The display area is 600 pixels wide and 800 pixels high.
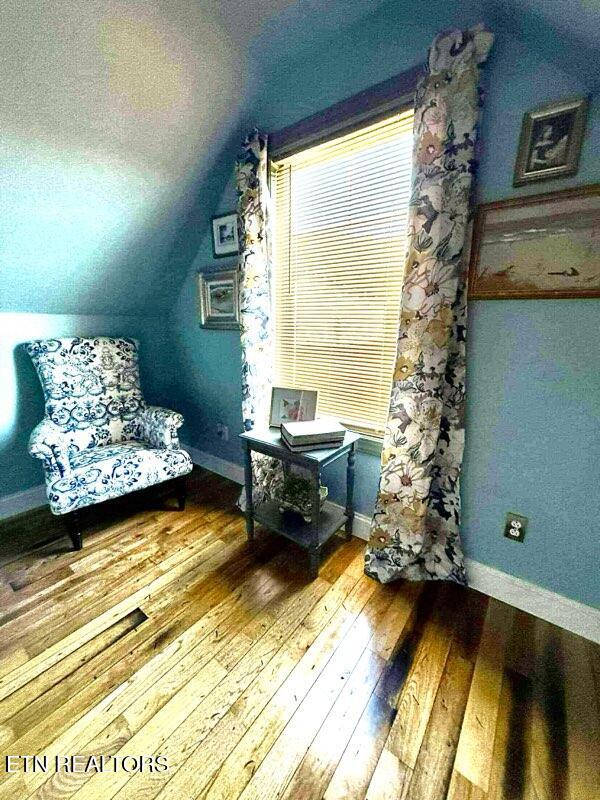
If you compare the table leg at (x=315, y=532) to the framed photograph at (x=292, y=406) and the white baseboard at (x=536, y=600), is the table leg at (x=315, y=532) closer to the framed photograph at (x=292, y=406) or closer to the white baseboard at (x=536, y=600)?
the framed photograph at (x=292, y=406)

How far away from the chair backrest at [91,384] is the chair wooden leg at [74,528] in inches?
20.5

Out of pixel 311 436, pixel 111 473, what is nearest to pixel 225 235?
pixel 311 436

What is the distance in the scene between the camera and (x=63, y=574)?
1.51 m

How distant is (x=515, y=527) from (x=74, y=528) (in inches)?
83.5

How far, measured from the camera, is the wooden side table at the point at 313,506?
1.39 m

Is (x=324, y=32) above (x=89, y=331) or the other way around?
above

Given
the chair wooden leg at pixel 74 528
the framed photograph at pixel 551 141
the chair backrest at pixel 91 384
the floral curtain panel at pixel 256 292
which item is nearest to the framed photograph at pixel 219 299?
the floral curtain panel at pixel 256 292

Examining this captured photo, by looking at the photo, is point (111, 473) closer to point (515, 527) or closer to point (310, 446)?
point (310, 446)

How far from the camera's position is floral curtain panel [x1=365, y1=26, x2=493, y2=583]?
3.64 feet

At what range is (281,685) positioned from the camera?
105 centimetres

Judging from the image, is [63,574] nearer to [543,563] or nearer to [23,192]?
[23,192]

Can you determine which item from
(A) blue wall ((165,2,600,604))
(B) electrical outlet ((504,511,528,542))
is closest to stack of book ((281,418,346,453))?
(A) blue wall ((165,2,600,604))

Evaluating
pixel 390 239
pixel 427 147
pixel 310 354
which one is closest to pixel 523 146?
pixel 427 147

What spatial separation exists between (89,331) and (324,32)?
2154 millimetres
